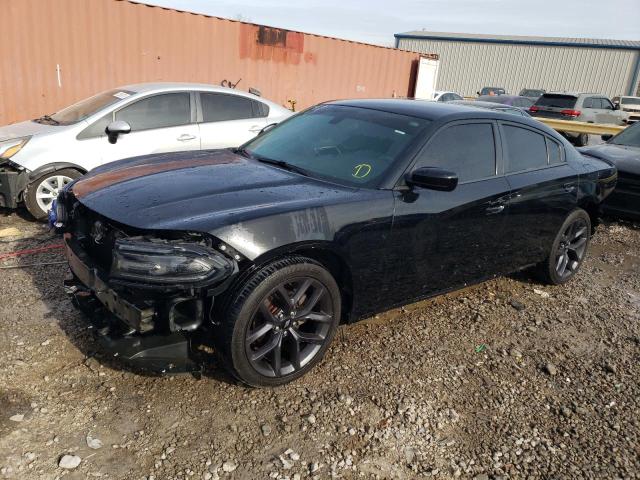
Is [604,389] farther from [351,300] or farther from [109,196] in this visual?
[109,196]

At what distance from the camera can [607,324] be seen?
4.26m

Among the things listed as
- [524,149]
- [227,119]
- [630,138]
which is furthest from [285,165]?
[630,138]

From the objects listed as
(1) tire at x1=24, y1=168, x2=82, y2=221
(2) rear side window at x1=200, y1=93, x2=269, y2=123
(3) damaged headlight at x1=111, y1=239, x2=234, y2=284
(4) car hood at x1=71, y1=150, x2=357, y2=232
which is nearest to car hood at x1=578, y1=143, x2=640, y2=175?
(2) rear side window at x1=200, y1=93, x2=269, y2=123

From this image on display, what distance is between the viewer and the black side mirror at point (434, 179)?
312 centimetres

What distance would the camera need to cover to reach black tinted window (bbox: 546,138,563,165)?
452 cm

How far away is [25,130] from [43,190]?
0.96 m

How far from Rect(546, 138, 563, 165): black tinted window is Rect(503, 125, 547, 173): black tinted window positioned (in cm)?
9

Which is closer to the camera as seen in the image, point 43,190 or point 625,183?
point 43,190

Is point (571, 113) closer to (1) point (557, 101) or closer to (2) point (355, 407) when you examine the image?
(1) point (557, 101)

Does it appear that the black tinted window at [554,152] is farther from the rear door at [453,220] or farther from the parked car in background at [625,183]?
the parked car in background at [625,183]

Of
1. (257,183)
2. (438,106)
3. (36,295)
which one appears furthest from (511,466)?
(36,295)

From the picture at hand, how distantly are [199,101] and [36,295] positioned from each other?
352cm

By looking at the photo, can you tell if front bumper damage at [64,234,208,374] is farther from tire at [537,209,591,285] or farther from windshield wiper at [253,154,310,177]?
tire at [537,209,591,285]

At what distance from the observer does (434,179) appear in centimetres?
313
